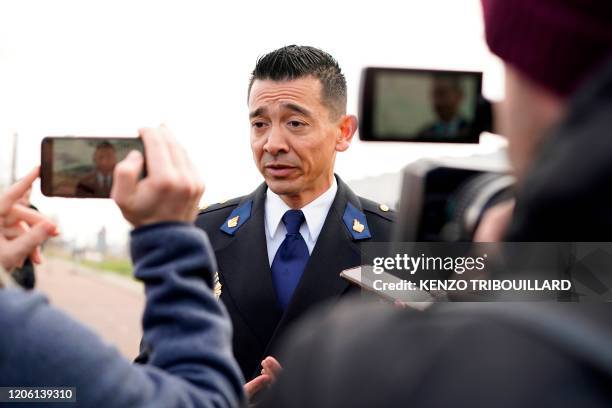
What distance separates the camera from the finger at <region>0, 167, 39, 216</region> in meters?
1.43

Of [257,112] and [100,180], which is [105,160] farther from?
[257,112]

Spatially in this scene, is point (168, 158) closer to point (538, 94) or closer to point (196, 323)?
point (196, 323)

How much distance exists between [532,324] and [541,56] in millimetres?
315

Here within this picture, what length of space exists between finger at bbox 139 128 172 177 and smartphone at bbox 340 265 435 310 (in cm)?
64

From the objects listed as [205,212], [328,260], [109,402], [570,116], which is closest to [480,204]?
[570,116]

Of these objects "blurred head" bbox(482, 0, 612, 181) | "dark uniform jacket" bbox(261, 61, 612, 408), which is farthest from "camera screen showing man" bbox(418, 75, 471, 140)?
"dark uniform jacket" bbox(261, 61, 612, 408)

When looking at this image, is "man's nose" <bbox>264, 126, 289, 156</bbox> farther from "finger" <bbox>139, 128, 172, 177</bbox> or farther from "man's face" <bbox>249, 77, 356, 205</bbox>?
"finger" <bbox>139, 128, 172, 177</bbox>

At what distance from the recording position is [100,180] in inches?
56.2

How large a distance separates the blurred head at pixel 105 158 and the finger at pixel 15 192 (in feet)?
0.45

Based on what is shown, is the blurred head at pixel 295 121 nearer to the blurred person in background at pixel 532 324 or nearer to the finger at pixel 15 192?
the finger at pixel 15 192

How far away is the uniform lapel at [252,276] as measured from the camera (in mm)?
2730

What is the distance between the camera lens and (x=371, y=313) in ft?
2.54

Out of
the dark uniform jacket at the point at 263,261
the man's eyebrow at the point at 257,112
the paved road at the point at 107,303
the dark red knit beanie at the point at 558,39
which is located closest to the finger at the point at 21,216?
the dark red knit beanie at the point at 558,39

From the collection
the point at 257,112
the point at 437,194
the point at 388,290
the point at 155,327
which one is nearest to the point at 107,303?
the point at 257,112
